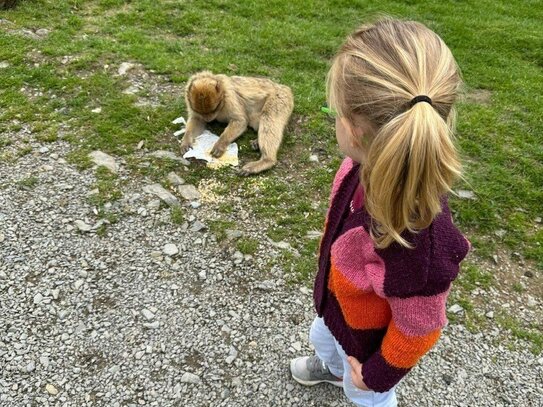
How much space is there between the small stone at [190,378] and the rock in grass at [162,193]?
194 cm

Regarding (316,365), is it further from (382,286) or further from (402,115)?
(402,115)

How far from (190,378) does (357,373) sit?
5.22 ft

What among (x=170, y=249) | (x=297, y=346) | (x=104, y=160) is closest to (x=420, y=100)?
Answer: (x=297, y=346)

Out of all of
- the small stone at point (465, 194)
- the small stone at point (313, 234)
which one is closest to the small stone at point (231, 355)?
the small stone at point (313, 234)

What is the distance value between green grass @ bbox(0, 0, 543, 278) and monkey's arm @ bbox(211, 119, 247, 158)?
19 centimetres

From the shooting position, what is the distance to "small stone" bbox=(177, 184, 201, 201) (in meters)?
5.30

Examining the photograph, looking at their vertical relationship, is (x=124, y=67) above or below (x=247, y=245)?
above

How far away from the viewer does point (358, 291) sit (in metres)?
2.39

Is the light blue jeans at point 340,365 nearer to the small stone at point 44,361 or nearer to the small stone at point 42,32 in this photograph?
the small stone at point 44,361

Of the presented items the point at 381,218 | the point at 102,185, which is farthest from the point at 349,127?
the point at 102,185

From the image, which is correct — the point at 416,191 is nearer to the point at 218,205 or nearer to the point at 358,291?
the point at 358,291

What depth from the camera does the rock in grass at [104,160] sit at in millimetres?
5551

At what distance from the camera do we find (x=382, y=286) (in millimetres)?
2174

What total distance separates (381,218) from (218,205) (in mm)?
3378
